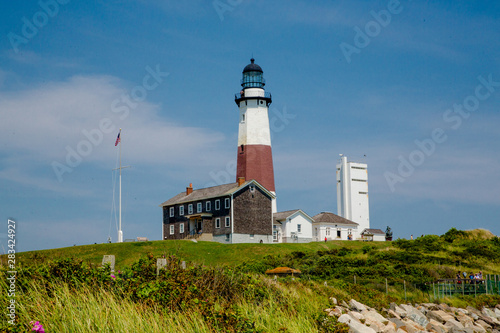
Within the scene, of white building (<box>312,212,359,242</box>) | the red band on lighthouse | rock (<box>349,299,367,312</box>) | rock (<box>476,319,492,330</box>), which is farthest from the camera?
white building (<box>312,212,359,242</box>)

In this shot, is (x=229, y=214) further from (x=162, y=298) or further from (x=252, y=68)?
(x=162, y=298)

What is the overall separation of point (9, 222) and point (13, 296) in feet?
6.38

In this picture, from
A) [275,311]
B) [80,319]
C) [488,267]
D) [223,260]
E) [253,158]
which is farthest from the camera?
[253,158]

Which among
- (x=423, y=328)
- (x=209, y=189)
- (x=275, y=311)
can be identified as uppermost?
(x=209, y=189)

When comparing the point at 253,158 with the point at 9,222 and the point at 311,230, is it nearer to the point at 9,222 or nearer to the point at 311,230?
the point at 311,230

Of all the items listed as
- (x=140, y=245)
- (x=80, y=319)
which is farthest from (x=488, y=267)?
(x=80, y=319)

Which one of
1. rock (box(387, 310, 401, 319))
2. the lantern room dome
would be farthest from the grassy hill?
the lantern room dome

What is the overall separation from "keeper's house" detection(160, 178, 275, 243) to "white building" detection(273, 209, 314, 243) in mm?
2971

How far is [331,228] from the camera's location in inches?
2603

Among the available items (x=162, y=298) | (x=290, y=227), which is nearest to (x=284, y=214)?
(x=290, y=227)

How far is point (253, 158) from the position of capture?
5853 centimetres

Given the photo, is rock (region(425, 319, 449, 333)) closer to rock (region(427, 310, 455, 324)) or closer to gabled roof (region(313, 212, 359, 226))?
rock (region(427, 310, 455, 324))

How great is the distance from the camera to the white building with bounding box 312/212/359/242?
6506 cm

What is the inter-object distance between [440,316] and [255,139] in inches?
1541
